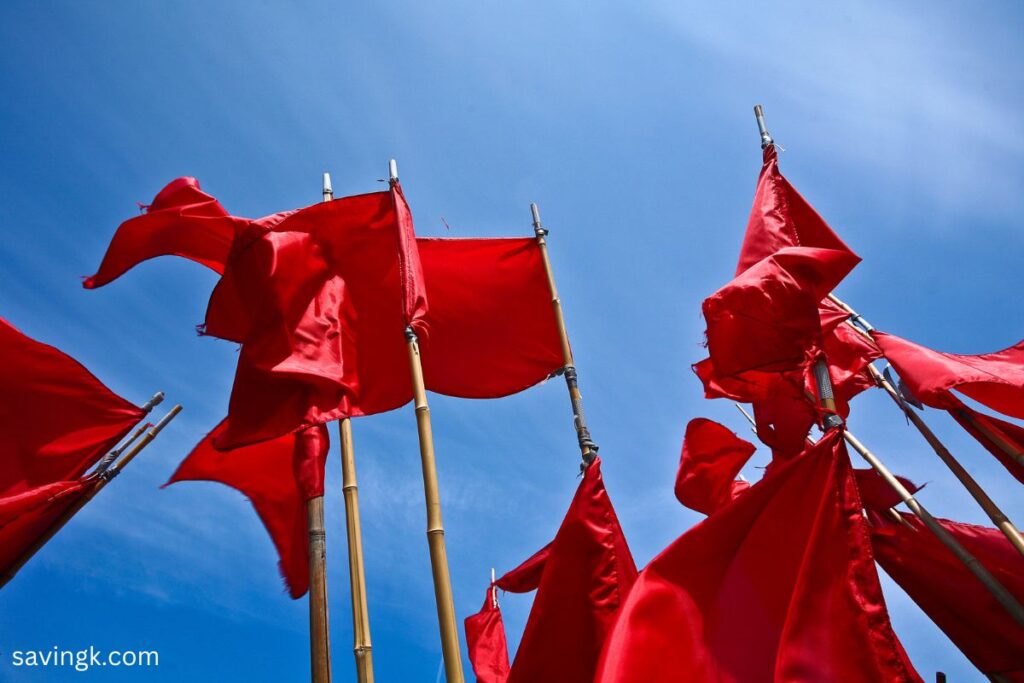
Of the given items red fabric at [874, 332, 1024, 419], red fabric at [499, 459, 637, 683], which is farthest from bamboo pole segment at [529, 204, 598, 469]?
red fabric at [874, 332, 1024, 419]

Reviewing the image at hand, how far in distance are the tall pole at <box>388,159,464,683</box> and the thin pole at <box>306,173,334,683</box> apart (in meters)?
1.82

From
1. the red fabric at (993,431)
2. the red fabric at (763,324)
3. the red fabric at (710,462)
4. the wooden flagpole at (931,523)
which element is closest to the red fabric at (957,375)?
the red fabric at (993,431)

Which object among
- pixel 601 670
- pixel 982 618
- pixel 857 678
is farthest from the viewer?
pixel 982 618

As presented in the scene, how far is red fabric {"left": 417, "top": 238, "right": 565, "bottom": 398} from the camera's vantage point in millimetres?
10148

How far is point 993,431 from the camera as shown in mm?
8430

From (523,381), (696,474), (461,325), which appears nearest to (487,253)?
(461,325)

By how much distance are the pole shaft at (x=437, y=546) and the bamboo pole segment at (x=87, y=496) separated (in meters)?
5.24

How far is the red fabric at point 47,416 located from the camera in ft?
33.9

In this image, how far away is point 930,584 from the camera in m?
8.52

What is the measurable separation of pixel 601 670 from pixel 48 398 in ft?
25.5

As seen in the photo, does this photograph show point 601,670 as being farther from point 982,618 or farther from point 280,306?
point 280,306

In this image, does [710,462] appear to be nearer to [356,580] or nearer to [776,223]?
[776,223]

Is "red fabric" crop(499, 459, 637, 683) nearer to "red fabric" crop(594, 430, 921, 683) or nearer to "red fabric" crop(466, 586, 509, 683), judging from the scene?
"red fabric" crop(594, 430, 921, 683)

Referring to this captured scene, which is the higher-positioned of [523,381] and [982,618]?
[523,381]
